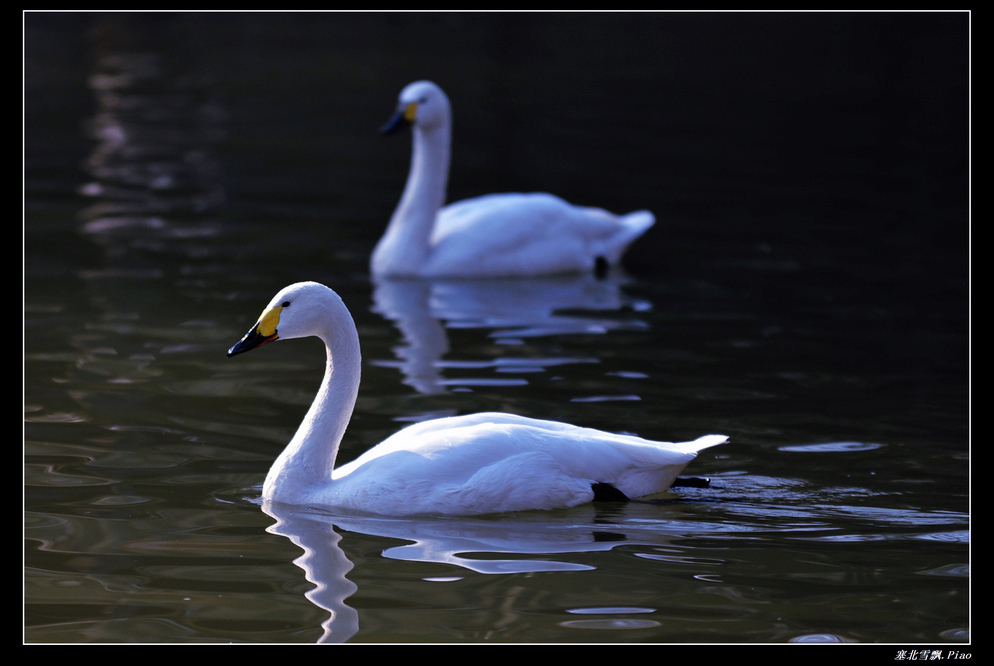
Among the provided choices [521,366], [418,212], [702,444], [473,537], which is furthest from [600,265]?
[473,537]

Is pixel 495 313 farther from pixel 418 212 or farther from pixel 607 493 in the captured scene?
pixel 607 493

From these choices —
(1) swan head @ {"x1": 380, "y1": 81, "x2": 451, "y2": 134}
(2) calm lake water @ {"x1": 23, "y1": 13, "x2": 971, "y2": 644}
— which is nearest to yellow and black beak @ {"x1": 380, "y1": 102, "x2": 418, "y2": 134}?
(1) swan head @ {"x1": 380, "y1": 81, "x2": 451, "y2": 134}

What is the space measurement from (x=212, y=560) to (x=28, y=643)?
2.86ft

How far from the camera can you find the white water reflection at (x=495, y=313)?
27.8 ft

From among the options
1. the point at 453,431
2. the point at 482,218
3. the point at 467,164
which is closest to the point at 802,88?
the point at 467,164

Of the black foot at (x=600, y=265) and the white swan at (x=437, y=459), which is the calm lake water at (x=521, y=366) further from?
the black foot at (x=600, y=265)

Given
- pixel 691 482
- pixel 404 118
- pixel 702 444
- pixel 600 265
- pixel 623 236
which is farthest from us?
pixel 623 236

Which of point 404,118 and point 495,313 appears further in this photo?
point 404,118

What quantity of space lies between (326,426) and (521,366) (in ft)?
8.44

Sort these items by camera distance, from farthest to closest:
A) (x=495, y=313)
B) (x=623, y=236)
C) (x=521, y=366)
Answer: (x=623, y=236) → (x=495, y=313) → (x=521, y=366)

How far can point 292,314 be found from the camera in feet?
19.5

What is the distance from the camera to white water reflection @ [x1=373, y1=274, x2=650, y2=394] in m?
8.48

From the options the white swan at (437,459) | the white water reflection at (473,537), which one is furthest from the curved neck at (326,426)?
the white water reflection at (473,537)

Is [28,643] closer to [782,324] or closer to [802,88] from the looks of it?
[782,324]
